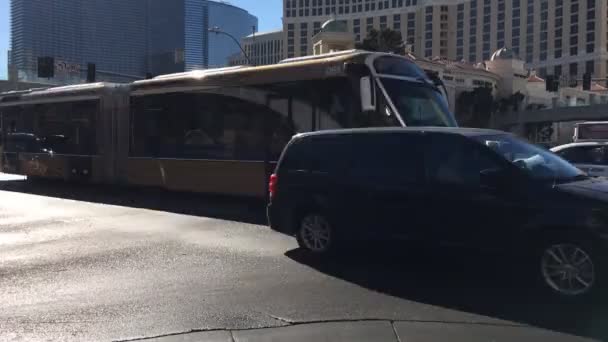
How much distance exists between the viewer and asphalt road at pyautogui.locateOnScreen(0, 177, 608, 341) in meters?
5.35

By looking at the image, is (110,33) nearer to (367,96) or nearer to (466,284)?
(367,96)

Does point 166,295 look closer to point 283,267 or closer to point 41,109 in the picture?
point 283,267

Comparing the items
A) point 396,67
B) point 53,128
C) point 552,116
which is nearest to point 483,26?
point 552,116

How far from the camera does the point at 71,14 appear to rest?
6178 cm

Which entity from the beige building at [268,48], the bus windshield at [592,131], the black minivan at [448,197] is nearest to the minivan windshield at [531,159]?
the black minivan at [448,197]

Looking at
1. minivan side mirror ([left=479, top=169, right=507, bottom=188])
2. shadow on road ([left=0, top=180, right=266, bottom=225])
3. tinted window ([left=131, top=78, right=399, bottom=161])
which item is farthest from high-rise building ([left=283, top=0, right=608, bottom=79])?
minivan side mirror ([left=479, top=169, right=507, bottom=188])

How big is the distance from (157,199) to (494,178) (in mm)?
10987

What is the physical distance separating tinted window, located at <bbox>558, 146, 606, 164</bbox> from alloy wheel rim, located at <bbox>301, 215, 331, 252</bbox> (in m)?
7.70

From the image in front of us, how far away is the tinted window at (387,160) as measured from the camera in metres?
7.02

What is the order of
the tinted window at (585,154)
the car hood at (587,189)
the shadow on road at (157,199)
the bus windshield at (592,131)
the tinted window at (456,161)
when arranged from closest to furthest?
the car hood at (587,189)
the tinted window at (456,161)
the shadow on road at (157,199)
the tinted window at (585,154)
the bus windshield at (592,131)

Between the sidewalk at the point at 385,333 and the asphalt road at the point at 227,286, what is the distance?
0.47 feet

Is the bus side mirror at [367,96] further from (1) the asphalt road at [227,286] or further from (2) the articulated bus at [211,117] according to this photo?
(1) the asphalt road at [227,286]

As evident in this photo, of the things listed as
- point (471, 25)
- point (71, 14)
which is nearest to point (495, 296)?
point (71, 14)

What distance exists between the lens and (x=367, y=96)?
10570mm
